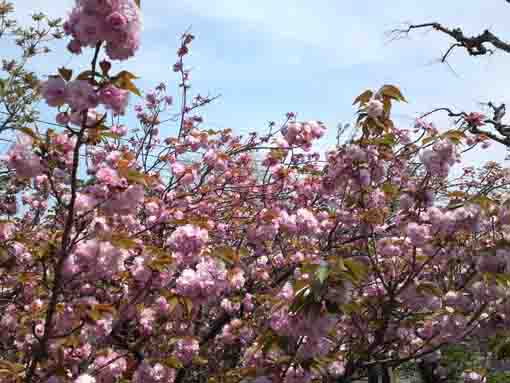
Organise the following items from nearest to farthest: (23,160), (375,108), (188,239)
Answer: (23,160)
(188,239)
(375,108)

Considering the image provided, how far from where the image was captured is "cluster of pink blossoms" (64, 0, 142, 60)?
1.72 m

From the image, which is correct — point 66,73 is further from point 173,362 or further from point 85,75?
point 173,362

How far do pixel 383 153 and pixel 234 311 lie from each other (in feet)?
7.12

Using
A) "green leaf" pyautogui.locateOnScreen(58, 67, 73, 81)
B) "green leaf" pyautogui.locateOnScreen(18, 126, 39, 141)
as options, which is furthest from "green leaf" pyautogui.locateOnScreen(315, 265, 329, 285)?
"green leaf" pyautogui.locateOnScreen(18, 126, 39, 141)

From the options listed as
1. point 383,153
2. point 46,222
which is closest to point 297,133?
point 383,153

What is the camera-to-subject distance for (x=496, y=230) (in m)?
3.20

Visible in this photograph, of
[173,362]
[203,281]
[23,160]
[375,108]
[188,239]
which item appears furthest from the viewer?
[375,108]

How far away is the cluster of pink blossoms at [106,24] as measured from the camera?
172 centimetres

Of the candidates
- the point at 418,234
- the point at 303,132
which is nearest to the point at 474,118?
the point at 418,234

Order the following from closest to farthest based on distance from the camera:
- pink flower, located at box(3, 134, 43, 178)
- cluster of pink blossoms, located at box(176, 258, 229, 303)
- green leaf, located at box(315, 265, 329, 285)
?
green leaf, located at box(315, 265, 329, 285)
pink flower, located at box(3, 134, 43, 178)
cluster of pink blossoms, located at box(176, 258, 229, 303)

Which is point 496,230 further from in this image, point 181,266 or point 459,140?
point 181,266

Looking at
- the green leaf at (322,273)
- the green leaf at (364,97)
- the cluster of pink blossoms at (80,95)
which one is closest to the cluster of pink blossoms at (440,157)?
the green leaf at (364,97)

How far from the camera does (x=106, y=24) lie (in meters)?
1.73

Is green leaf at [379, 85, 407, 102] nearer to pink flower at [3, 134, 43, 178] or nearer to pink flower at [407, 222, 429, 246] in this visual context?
pink flower at [407, 222, 429, 246]
